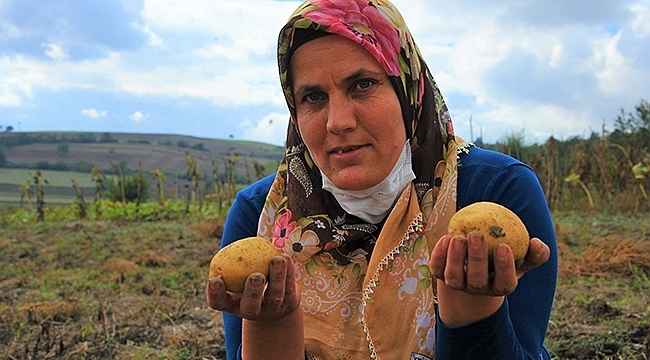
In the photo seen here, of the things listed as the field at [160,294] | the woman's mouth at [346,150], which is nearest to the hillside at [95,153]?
the field at [160,294]

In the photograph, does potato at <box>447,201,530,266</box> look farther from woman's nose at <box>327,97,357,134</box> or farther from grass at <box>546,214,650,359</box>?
grass at <box>546,214,650,359</box>

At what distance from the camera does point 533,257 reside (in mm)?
1450

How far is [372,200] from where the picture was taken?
6.49 ft

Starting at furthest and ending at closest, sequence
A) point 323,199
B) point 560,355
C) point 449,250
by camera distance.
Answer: point 560,355 < point 323,199 < point 449,250

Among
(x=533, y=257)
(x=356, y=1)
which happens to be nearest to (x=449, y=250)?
(x=533, y=257)

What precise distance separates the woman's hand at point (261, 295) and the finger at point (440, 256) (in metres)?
0.36

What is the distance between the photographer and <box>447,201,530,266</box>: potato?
146cm

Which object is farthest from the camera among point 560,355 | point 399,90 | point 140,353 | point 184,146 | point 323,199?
point 184,146

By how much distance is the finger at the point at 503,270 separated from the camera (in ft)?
4.41

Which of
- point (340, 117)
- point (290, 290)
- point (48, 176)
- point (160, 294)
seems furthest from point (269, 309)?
point (48, 176)

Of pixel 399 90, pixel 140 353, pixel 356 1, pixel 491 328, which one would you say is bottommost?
pixel 140 353

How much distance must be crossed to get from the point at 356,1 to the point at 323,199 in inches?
25.5

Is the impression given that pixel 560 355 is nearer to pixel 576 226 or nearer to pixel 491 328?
pixel 491 328

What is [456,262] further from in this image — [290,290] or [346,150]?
[346,150]
